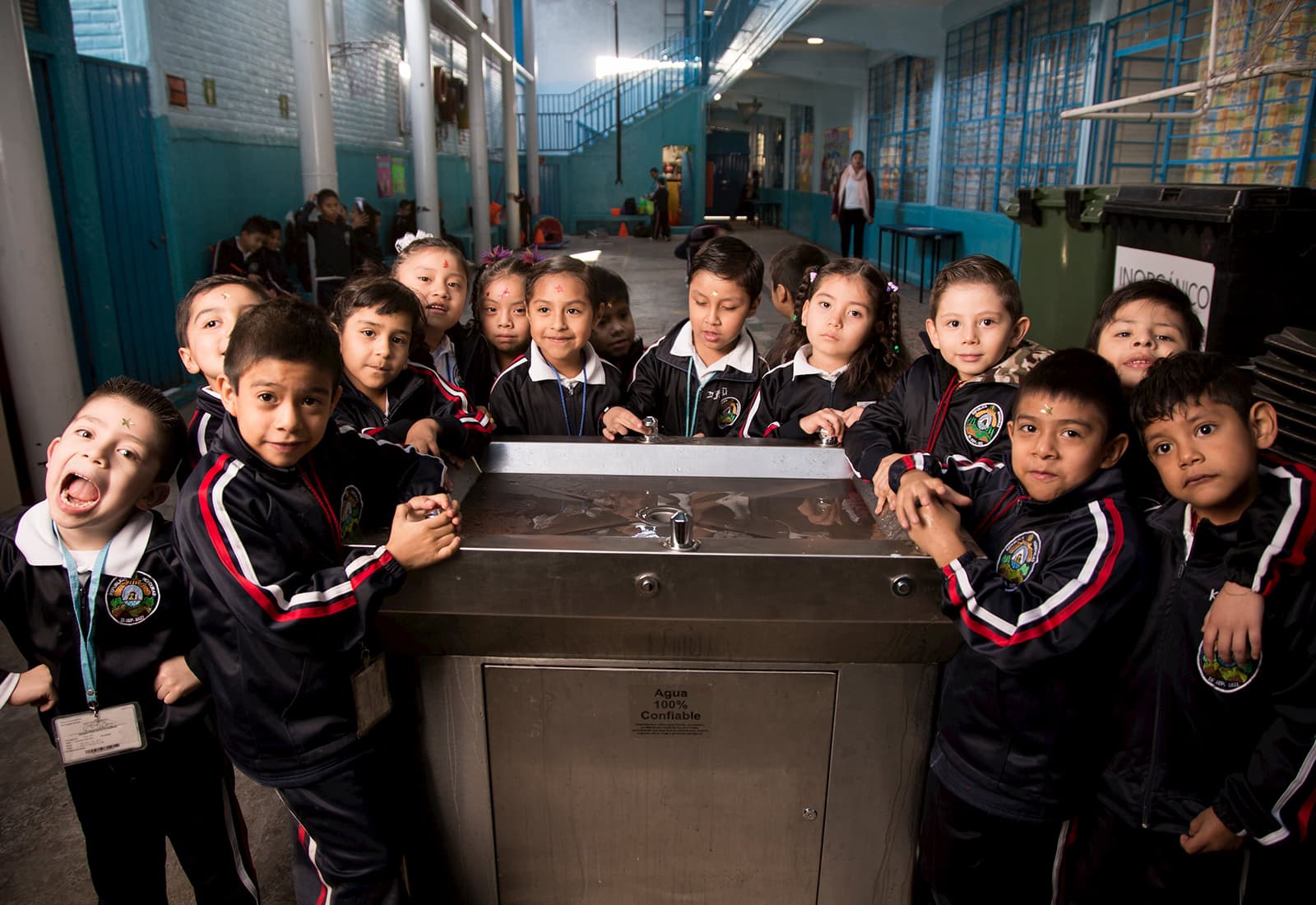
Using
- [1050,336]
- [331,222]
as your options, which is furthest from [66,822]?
[331,222]

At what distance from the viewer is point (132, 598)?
4.86ft

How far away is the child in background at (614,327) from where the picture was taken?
9.29 feet

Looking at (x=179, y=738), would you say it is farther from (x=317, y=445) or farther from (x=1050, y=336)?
(x=1050, y=336)

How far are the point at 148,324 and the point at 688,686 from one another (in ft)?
18.4

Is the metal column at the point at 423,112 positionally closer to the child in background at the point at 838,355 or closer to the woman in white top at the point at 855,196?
the woman in white top at the point at 855,196

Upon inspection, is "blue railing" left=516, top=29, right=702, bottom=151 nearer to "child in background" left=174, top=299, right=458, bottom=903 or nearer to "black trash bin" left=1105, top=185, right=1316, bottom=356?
"black trash bin" left=1105, top=185, right=1316, bottom=356

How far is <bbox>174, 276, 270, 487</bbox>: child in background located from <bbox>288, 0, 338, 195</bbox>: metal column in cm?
581

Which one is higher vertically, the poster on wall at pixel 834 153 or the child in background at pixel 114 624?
the poster on wall at pixel 834 153

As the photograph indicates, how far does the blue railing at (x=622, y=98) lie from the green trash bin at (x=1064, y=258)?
16.1 m

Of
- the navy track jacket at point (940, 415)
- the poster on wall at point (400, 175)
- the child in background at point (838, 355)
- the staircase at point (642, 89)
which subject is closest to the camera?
the navy track jacket at point (940, 415)

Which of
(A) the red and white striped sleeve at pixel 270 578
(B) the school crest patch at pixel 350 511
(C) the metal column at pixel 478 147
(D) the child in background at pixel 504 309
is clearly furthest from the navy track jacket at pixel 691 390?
(C) the metal column at pixel 478 147

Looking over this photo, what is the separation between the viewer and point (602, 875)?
1559 millimetres

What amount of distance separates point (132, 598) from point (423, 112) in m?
9.79

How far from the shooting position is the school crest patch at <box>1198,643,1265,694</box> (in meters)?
1.29
